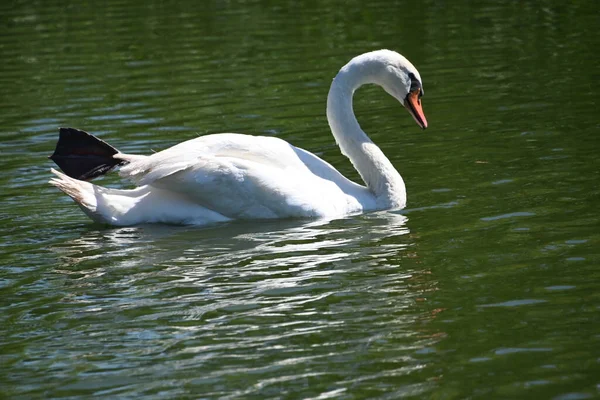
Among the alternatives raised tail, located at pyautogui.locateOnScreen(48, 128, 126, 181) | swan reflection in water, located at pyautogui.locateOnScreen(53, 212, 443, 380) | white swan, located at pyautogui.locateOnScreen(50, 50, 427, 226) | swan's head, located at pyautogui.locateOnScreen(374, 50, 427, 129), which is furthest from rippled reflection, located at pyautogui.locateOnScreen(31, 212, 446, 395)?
swan's head, located at pyautogui.locateOnScreen(374, 50, 427, 129)

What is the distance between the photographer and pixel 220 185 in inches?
352

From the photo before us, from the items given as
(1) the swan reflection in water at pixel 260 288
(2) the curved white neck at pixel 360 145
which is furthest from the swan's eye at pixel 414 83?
(1) the swan reflection in water at pixel 260 288

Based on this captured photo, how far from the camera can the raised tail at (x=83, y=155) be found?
9.03 metres

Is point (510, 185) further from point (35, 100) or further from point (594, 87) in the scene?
point (35, 100)

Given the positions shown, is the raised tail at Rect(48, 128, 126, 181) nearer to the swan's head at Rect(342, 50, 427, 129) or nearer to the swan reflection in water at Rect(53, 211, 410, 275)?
the swan reflection in water at Rect(53, 211, 410, 275)

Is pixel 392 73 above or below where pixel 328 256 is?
above

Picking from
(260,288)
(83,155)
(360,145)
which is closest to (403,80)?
(360,145)

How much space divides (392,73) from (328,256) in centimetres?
241

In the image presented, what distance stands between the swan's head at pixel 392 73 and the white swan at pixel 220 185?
0.72 m

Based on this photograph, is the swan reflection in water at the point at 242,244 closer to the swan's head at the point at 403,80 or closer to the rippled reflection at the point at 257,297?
the rippled reflection at the point at 257,297

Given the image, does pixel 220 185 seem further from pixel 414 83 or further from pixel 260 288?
pixel 414 83

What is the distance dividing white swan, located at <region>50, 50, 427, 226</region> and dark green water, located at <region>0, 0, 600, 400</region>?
7.2 inches

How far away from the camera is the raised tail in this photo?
356 inches

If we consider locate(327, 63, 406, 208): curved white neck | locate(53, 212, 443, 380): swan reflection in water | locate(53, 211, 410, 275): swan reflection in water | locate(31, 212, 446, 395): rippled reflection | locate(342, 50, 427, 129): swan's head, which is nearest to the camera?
locate(31, 212, 446, 395): rippled reflection
